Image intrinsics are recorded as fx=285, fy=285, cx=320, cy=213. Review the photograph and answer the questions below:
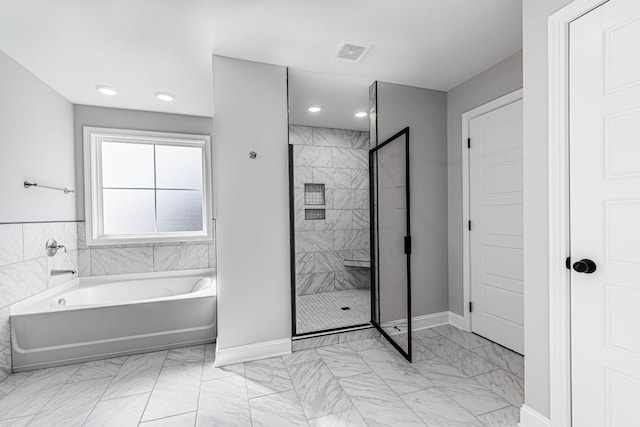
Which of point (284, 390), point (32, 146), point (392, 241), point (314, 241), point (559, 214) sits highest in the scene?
point (32, 146)

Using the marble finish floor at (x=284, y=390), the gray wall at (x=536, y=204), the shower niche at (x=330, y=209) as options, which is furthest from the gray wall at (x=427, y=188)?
the gray wall at (x=536, y=204)

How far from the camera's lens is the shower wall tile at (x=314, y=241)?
4.18m

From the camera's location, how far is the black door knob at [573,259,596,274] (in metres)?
1.25

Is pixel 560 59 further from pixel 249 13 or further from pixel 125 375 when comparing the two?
pixel 125 375

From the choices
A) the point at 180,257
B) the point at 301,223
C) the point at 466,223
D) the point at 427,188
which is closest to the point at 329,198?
the point at 301,223

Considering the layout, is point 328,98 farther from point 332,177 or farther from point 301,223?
point 301,223

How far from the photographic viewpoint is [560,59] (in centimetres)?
135

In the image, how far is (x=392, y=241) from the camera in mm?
2551

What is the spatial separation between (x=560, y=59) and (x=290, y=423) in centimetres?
235

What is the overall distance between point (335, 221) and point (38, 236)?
3.28 meters

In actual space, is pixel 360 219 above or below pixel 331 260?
above

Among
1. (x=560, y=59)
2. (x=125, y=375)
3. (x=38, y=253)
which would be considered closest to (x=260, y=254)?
(x=125, y=375)

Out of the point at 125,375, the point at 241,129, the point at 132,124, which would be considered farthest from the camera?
the point at 132,124

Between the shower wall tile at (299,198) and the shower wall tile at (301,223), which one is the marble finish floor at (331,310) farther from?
the shower wall tile at (299,198)
